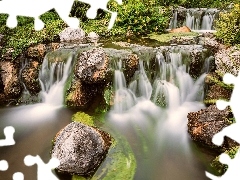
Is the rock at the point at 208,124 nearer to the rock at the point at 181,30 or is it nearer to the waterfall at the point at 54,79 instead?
the waterfall at the point at 54,79

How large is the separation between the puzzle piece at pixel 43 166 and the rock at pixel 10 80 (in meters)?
2.64

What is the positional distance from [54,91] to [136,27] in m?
3.56

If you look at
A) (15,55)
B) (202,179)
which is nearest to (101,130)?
(202,179)

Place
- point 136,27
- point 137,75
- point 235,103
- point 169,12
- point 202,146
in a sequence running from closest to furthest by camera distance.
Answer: point 235,103, point 202,146, point 137,75, point 136,27, point 169,12

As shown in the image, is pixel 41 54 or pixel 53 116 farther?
pixel 41 54

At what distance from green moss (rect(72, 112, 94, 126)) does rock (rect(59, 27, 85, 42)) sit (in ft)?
9.71

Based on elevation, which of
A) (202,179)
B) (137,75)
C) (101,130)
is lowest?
(202,179)

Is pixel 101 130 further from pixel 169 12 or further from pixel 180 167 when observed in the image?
pixel 169 12

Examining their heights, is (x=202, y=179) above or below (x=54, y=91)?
below

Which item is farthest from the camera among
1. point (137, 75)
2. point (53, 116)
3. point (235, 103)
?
point (137, 75)

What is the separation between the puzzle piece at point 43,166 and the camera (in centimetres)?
471

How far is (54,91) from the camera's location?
8211 millimetres
